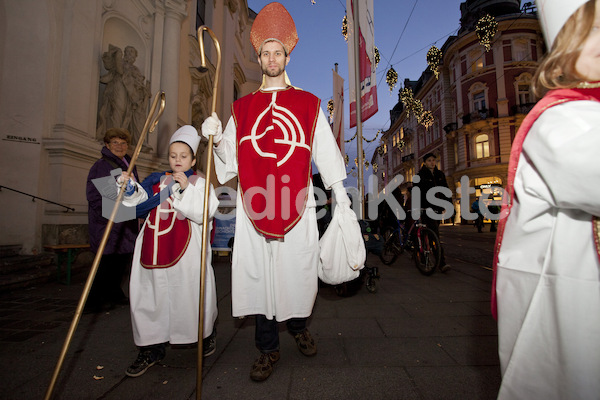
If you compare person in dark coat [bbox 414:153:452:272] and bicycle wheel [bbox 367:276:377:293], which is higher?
person in dark coat [bbox 414:153:452:272]

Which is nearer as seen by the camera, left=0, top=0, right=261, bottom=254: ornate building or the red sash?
the red sash

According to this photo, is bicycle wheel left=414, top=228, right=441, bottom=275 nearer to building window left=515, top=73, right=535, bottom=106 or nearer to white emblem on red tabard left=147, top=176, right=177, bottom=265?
white emblem on red tabard left=147, top=176, right=177, bottom=265

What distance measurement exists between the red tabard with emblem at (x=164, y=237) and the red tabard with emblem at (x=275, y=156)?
525 mm

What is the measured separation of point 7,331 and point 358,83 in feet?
18.8

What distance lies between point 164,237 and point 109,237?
6.68 feet

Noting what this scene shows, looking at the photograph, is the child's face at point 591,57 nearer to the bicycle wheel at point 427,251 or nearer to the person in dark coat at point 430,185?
the bicycle wheel at point 427,251

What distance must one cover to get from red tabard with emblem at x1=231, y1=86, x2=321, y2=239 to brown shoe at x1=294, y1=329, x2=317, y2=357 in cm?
81

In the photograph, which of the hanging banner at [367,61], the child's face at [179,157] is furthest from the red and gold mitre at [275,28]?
the hanging banner at [367,61]

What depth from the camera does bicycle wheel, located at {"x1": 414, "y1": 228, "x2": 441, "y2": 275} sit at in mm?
5091

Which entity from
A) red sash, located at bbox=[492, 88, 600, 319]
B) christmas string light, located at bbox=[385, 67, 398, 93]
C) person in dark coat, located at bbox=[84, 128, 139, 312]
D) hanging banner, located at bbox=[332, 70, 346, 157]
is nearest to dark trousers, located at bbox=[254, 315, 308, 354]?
red sash, located at bbox=[492, 88, 600, 319]

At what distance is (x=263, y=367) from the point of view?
1.96m

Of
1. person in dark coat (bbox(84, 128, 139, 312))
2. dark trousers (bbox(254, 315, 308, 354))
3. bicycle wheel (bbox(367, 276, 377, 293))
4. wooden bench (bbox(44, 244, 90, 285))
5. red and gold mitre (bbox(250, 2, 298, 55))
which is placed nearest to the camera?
dark trousers (bbox(254, 315, 308, 354))

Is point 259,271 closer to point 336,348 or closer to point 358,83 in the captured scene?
point 336,348

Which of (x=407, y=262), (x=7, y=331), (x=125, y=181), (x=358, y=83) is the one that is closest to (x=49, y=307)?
(x=7, y=331)
